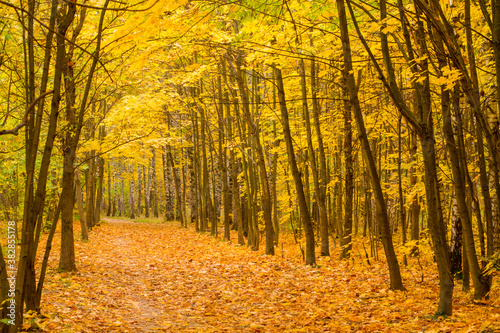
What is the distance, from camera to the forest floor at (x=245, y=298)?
5047 mm

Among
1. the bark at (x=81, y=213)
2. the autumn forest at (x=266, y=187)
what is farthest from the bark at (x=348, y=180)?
the bark at (x=81, y=213)

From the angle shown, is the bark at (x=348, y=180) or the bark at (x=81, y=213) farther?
the bark at (x=81, y=213)

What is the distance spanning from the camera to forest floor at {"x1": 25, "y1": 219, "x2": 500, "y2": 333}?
16.6 feet

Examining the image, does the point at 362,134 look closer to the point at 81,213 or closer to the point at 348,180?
the point at 348,180

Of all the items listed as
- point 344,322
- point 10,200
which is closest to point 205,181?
point 10,200

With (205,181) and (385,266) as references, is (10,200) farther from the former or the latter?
(385,266)

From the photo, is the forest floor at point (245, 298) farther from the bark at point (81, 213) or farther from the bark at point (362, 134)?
the bark at point (81, 213)

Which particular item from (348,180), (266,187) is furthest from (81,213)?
(348,180)

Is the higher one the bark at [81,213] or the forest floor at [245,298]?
the bark at [81,213]

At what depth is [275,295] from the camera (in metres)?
7.20

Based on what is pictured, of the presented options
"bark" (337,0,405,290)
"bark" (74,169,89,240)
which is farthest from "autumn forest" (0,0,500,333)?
"bark" (74,169,89,240)

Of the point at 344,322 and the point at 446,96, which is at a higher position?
the point at 446,96

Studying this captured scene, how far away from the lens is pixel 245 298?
7.18 metres

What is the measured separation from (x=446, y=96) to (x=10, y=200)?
11125 millimetres
